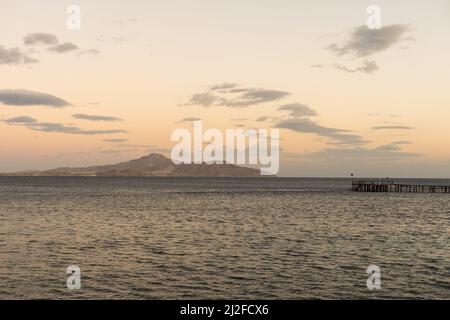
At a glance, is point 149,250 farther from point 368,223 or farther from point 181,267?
point 368,223

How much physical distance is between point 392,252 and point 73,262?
2526cm

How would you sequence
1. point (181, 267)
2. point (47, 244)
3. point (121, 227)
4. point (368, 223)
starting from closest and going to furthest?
1. point (181, 267)
2. point (47, 244)
3. point (121, 227)
4. point (368, 223)

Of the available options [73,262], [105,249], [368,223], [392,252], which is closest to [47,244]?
[105,249]

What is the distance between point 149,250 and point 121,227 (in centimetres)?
1659

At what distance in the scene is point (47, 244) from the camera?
1558 inches

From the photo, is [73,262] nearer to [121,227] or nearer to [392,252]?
[121,227]

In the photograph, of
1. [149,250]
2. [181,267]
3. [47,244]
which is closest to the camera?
[181,267]
